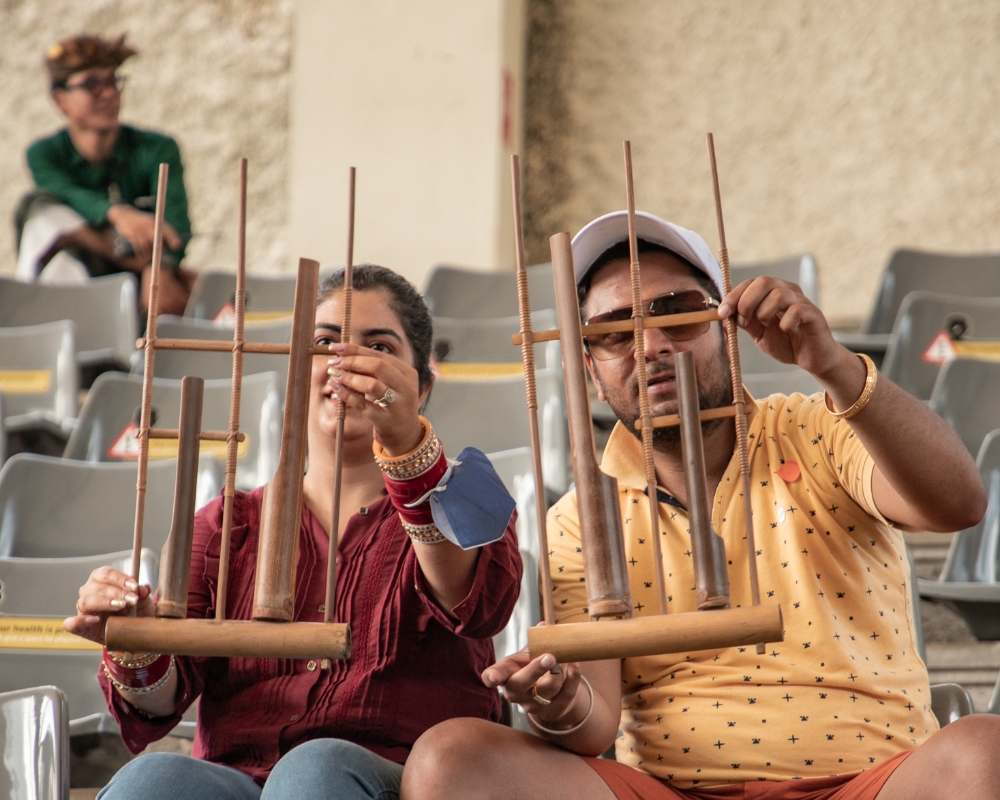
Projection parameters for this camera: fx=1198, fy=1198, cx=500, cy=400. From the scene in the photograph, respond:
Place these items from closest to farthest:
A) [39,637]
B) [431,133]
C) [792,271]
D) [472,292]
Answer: [39,637], [792,271], [472,292], [431,133]

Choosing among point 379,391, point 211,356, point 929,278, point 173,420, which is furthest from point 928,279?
point 379,391

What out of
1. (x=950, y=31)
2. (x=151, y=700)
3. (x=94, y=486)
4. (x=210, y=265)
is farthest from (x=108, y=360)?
(x=950, y=31)

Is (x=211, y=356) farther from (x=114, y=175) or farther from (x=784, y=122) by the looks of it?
(x=784, y=122)

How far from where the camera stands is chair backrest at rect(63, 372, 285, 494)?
2570 mm

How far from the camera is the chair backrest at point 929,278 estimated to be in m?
3.51

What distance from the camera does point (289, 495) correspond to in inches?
44.3

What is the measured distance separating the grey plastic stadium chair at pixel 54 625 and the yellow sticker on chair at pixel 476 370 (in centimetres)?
112

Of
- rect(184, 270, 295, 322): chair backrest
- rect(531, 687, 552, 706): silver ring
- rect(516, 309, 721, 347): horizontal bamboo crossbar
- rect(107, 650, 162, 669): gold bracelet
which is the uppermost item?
rect(184, 270, 295, 322): chair backrest

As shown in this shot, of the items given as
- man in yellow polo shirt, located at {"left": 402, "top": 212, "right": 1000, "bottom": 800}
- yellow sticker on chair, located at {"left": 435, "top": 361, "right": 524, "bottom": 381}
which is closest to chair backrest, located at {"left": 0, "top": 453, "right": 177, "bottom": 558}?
yellow sticker on chair, located at {"left": 435, "top": 361, "right": 524, "bottom": 381}

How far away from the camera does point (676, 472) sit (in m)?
1.45

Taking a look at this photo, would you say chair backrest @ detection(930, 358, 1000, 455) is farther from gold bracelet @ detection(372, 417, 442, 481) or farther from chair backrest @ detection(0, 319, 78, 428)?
chair backrest @ detection(0, 319, 78, 428)

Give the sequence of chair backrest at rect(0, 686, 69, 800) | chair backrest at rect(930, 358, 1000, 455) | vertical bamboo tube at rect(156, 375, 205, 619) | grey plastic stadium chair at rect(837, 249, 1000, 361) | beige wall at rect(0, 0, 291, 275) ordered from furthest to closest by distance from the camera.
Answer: beige wall at rect(0, 0, 291, 275) < grey plastic stadium chair at rect(837, 249, 1000, 361) < chair backrest at rect(930, 358, 1000, 455) < chair backrest at rect(0, 686, 69, 800) < vertical bamboo tube at rect(156, 375, 205, 619)

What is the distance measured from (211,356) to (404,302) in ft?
5.18

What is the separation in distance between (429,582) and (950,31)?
4.04 meters
